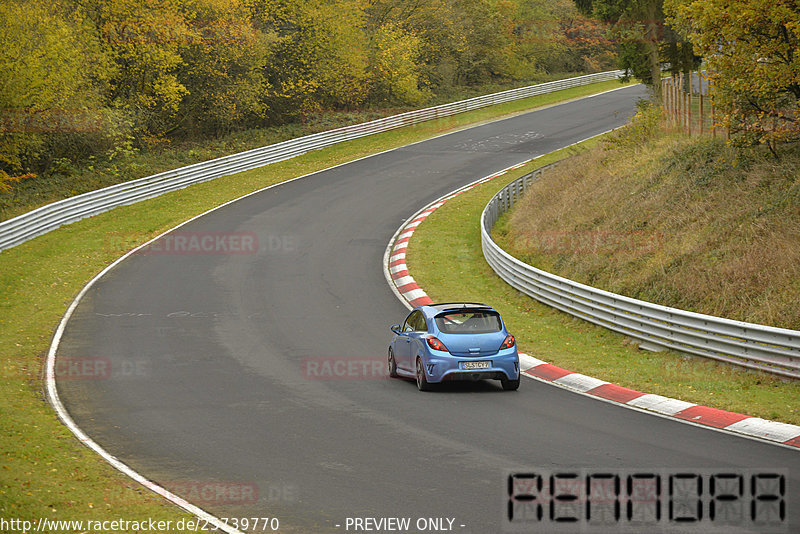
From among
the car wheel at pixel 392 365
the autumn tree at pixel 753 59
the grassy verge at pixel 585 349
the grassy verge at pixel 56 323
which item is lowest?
the grassy verge at pixel 585 349

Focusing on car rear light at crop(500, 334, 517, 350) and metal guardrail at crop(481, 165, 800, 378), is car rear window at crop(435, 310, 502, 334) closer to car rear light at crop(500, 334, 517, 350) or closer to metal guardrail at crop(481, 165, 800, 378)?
car rear light at crop(500, 334, 517, 350)

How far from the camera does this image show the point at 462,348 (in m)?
14.6

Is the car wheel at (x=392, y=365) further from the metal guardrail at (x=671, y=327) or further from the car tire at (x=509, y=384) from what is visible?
the metal guardrail at (x=671, y=327)

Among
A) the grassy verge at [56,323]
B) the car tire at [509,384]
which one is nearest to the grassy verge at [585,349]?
the car tire at [509,384]

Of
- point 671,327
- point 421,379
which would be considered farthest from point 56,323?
point 671,327

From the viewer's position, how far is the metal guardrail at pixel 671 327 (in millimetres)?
14820

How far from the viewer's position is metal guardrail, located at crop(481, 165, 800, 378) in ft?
48.6

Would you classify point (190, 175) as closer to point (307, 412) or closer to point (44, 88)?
point (44, 88)

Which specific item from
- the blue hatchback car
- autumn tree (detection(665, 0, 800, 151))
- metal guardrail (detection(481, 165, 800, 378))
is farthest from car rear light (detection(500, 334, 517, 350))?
autumn tree (detection(665, 0, 800, 151))

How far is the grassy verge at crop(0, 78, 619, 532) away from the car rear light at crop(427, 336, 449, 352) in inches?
223

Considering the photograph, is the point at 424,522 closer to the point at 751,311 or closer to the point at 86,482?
the point at 86,482

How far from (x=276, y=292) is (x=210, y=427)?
10856mm

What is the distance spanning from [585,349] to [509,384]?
3617 millimetres

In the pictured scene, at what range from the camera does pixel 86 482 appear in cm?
1029
